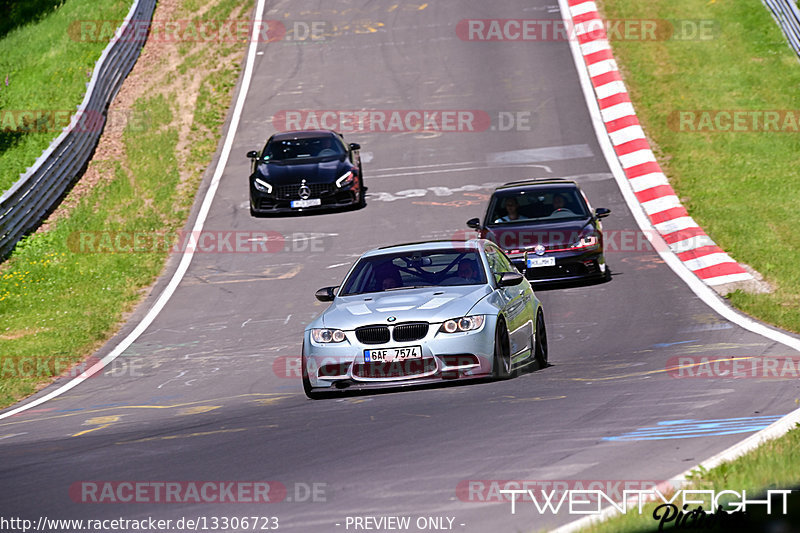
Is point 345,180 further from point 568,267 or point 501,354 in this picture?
point 501,354

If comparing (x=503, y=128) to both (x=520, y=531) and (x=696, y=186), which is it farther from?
(x=520, y=531)

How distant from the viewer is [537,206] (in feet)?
63.7

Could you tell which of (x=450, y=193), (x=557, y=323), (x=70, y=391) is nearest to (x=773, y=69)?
(x=450, y=193)

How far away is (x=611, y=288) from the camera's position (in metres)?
18.0

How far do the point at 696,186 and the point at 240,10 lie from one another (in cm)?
1866

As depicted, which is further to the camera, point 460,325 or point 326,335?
point 326,335

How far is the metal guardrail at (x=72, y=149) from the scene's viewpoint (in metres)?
24.0

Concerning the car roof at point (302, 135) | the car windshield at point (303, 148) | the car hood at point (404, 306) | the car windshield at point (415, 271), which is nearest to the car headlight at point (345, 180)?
the car windshield at point (303, 148)

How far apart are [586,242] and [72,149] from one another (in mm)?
14232

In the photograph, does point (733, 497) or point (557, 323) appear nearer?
point (733, 497)

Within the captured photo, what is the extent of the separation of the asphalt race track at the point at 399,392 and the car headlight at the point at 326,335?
591mm
